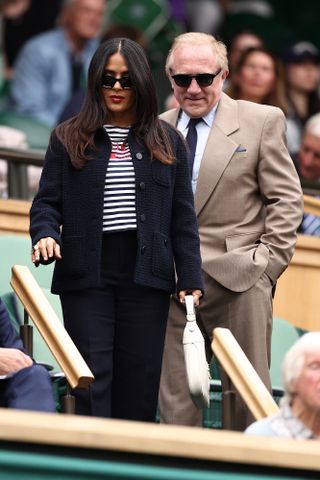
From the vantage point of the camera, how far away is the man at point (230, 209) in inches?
314

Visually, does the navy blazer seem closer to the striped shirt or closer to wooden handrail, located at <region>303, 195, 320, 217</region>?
the striped shirt

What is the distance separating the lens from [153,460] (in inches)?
223

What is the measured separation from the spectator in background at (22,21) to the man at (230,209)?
5606 mm

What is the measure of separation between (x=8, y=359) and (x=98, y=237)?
0.55m

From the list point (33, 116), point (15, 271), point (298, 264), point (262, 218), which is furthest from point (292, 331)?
point (33, 116)

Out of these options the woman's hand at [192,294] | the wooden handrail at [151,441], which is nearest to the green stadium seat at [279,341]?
the woman's hand at [192,294]

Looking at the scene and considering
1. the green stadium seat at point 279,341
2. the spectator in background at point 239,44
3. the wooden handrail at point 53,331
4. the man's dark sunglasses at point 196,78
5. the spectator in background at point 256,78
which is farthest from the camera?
the spectator in background at point 239,44

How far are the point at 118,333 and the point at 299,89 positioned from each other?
20.8 feet

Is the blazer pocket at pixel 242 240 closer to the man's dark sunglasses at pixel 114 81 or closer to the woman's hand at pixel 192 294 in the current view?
the woman's hand at pixel 192 294

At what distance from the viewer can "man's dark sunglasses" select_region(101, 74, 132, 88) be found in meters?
7.27

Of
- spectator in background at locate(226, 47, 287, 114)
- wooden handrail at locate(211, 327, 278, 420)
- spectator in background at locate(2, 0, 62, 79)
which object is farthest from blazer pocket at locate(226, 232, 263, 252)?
spectator in background at locate(2, 0, 62, 79)

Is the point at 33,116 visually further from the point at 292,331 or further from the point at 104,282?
the point at 104,282

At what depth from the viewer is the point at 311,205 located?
416 inches

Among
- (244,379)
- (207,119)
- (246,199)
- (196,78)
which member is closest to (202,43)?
(196,78)
